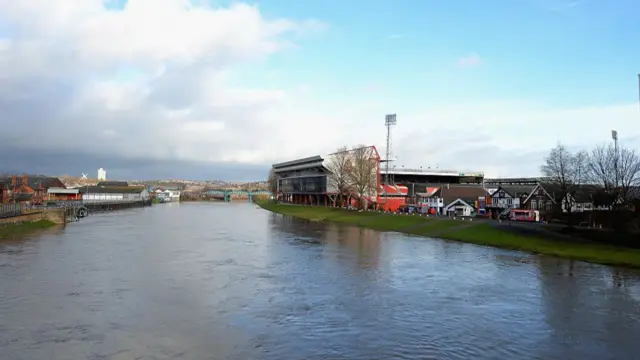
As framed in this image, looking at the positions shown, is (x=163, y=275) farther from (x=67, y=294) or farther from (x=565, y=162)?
(x=565, y=162)

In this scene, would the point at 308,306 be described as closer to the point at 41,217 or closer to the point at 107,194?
the point at 41,217

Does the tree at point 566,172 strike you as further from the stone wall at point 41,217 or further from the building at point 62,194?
the building at point 62,194

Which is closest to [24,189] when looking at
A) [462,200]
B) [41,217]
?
[41,217]

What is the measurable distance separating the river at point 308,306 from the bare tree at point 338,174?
60.3 m

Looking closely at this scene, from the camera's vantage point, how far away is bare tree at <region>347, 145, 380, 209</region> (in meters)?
88.2

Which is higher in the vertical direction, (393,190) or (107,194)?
(393,190)

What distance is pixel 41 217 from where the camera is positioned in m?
59.2

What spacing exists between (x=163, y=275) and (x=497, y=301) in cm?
1654

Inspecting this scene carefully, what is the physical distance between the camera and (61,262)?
2920 centimetres

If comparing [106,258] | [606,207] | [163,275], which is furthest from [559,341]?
[606,207]

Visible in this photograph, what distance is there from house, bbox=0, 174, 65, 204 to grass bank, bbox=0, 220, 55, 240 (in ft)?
118

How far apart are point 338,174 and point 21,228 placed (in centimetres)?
6090

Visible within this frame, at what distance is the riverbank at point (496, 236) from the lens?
33.4 meters

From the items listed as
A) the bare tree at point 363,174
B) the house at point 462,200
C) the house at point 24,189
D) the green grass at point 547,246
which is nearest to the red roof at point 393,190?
the bare tree at point 363,174
